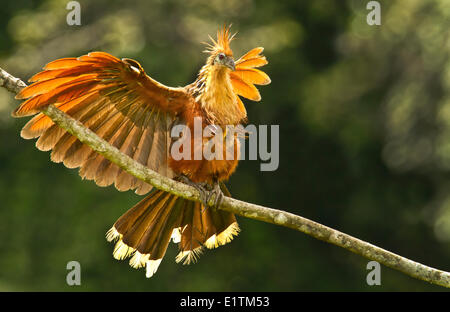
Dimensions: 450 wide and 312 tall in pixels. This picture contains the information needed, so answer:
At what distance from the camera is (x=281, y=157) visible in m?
10.3

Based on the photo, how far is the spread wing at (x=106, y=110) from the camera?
13.2 feet

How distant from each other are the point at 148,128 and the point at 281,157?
19.2ft

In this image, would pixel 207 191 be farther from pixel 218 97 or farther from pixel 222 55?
pixel 222 55

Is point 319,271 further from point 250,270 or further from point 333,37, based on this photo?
point 333,37

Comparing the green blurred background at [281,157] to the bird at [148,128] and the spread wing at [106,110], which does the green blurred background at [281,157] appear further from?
the spread wing at [106,110]

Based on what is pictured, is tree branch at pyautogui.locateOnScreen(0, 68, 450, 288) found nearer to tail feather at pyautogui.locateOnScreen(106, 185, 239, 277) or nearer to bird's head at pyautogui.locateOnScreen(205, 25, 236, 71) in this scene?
tail feather at pyautogui.locateOnScreen(106, 185, 239, 277)

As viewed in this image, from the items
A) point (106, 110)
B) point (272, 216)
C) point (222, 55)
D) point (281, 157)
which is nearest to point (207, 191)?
point (272, 216)

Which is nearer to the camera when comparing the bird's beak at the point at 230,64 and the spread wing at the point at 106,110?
the spread wing at the point at 106,110

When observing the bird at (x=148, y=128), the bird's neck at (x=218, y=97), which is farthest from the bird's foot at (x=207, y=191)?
the bird's neck at (x=218, y=97)

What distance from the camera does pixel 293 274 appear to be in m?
10.6

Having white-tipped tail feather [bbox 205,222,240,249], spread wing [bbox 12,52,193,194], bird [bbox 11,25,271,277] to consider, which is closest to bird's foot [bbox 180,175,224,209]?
bird [bbox 11,25,271,277]

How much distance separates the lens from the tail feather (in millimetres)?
4789

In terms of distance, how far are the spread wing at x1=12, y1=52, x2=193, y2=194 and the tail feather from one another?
24cm

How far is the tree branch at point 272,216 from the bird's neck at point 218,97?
693mm
